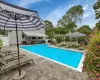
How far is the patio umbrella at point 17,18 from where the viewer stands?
4513 millimetres

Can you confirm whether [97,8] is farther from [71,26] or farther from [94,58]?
[94,58]

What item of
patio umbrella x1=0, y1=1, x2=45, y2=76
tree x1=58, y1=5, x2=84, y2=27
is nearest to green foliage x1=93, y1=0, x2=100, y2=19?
tree x1=58, y1=5, x2=84, y2=27

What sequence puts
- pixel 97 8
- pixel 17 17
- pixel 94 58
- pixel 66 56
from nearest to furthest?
1. pixel 94 58
2. pixel 17 17
3. pixel 66 56
4. pixel 97 8

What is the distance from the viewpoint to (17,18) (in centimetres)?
602

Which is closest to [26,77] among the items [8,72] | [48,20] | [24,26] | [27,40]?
[8,72]

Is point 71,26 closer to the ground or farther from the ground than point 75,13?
closer to the ground

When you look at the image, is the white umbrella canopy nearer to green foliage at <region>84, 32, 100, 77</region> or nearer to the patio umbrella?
the patio umbrella

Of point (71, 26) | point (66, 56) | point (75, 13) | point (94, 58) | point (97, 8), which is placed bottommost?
point (66, 56)

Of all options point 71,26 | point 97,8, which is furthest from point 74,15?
point 97,8

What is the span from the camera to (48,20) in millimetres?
61938

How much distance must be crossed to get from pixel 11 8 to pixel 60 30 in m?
48.1

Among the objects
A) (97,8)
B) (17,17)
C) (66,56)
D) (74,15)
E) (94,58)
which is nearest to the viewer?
(94,58)

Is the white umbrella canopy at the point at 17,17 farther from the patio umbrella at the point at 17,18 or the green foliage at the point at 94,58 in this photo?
the green foliage at the point at 94,58

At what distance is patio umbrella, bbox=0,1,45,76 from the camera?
14.8 ft
